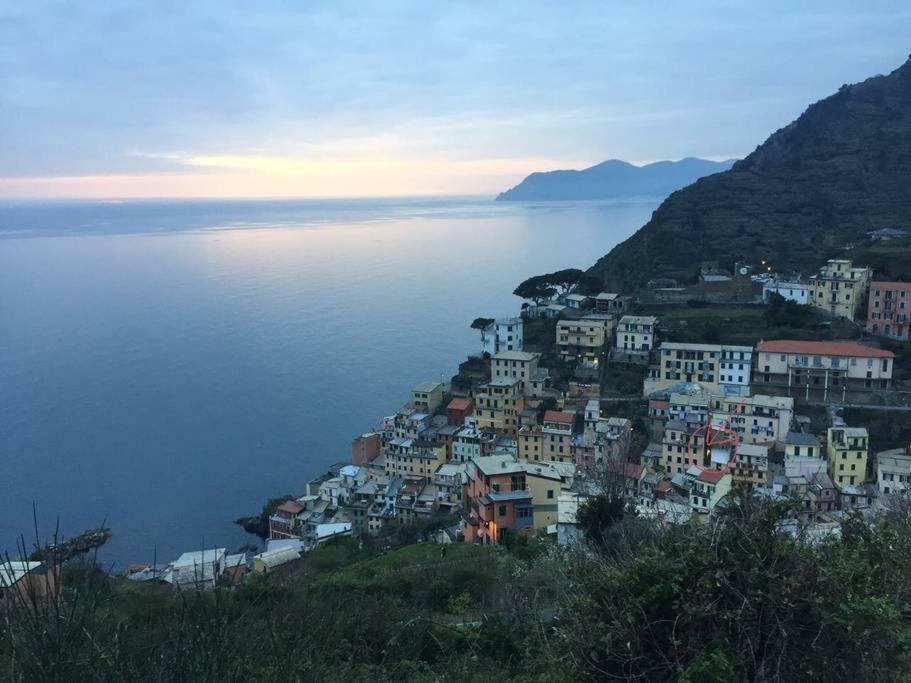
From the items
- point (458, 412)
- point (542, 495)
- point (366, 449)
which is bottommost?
point (366, 449)

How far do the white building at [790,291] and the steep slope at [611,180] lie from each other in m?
149

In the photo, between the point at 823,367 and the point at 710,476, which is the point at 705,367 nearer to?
the point at 823,367

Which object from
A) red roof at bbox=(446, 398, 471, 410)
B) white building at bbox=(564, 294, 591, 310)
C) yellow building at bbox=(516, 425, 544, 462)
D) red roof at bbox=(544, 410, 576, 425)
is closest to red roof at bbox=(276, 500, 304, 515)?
red roof at bbox=(446, 398, 471, 410)

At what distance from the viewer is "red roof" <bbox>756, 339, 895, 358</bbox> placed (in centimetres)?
1602

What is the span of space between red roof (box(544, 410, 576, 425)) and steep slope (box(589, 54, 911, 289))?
11664 millimetres

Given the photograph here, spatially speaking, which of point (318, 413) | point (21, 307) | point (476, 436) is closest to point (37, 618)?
point (476, 436)

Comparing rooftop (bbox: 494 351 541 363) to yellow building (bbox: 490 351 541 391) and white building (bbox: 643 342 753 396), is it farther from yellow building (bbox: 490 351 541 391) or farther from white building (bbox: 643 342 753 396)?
white building (bbox: 643 342 753 396)

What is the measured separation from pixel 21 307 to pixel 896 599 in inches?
1702

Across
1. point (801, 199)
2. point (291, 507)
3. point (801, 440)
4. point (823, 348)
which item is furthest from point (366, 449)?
point (801, 199)

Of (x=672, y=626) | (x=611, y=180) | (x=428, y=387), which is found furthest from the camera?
(x=611, y=180)

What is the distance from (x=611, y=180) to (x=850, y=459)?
172 m

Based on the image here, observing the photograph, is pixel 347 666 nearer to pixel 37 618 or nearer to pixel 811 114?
pixel 37 618

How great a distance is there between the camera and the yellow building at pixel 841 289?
63.3 ft

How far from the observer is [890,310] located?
18.0 m
